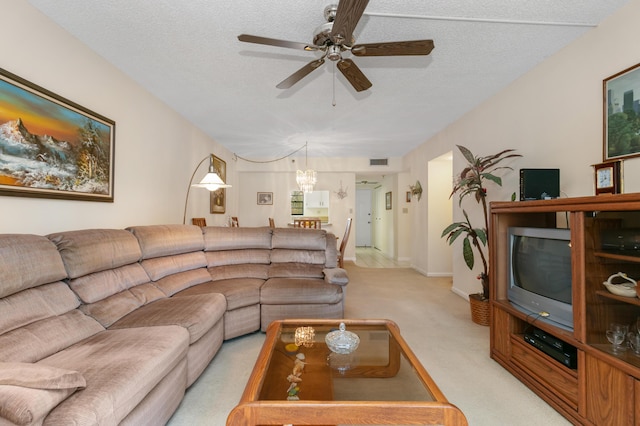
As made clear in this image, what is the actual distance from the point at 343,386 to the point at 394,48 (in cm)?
195

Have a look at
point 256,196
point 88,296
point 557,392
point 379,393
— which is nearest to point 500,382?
point 557,392

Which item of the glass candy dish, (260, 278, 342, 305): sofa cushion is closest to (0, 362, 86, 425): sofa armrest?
the glass candy dish

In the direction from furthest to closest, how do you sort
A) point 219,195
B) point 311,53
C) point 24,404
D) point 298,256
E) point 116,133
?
point 219,195 → point 298,256 → point 116,133 → point 311,53 → point 24,404

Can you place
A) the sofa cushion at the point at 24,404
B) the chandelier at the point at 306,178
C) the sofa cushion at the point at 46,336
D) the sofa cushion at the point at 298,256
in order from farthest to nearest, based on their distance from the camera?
1. the chandelier at the point at 306,178
2. the sofa cushion at the point at 298,256
3. the sofa cushion at the point at 46,336
4. the sofa cushion at the point at 24,404

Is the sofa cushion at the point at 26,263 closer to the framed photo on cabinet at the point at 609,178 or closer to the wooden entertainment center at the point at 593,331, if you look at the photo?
the wooden entertainment center at the point at 593,331

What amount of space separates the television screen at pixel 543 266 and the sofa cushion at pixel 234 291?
86.6 inches

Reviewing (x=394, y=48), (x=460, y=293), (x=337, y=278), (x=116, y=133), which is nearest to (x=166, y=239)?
A: (x=116, y=133)

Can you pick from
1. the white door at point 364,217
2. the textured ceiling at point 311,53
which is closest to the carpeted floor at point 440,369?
the textured ceiling at point 311,53

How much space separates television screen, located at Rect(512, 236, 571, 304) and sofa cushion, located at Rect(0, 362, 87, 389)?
96.9 inches

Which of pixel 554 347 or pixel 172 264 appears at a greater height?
pixel 172 264

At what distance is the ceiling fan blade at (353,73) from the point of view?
76.4 inches

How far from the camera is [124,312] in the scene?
1853 mm

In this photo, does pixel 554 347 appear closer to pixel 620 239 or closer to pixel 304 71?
pixel 620 239

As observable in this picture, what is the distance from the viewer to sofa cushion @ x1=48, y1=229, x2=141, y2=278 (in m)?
1.67
